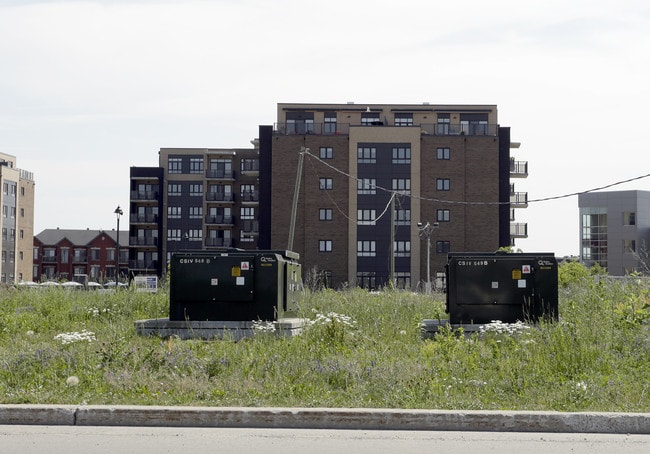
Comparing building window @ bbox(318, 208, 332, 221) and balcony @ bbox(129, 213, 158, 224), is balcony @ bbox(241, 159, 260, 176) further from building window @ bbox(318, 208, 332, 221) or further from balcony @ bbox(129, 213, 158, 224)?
building window @ bbox(318, 208, 332, 221)

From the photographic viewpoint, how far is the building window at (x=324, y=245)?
79.1 metres

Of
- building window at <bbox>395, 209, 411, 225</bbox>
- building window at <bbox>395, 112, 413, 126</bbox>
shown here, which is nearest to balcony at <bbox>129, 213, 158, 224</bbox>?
building window at <bbox>395, 112, 413, 126</bbox>

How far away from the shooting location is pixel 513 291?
1528 cm

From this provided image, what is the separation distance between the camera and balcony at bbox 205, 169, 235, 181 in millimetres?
96875

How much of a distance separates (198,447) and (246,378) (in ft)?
8.26

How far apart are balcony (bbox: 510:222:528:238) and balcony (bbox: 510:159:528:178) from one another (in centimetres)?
522

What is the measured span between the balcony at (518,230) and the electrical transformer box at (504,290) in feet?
236

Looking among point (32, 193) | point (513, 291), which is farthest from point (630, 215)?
point (513, 291)

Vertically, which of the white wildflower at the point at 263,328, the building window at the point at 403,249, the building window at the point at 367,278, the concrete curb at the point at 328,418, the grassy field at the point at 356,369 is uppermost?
the building window at the point at 403,249

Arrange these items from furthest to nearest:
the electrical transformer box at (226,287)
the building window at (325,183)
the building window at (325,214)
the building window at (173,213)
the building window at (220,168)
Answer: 1. the building window at (173,213)
2. the building window at (220,168)
3. the building window at (325,183)
4. the building window at (325,214)
5. the electrical transformer box at (226,287)

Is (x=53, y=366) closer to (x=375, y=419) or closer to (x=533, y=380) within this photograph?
(x=375, y=419)

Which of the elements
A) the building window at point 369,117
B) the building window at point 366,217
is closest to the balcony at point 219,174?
the building window at point 369,117

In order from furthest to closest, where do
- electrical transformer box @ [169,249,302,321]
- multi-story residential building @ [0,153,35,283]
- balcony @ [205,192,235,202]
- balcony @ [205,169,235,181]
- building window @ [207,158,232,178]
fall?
multi-story residential building @ [0,153,35,283] → building window @ [207,158,232,178] → balcony @ [205,169,235,181] → balcony @ [205,192,235,202] → electrical transformer box @ [169,249,302,321]

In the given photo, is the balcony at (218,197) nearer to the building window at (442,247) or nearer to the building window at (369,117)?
the building window at (369,117)
